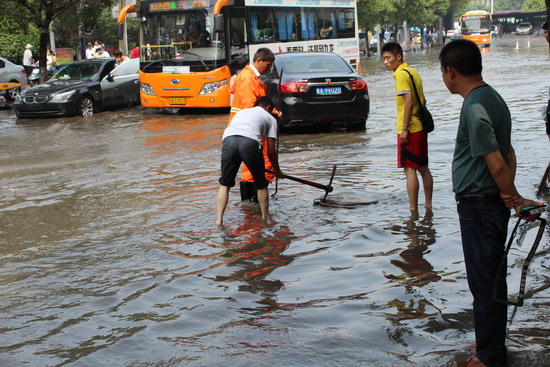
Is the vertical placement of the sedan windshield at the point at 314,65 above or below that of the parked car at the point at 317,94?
above

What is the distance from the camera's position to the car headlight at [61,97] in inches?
821

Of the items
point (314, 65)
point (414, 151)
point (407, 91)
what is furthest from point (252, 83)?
point (314, 65)

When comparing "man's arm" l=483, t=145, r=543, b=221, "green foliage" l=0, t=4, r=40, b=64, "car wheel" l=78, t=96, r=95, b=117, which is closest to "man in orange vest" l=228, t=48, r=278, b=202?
"man's arm" l=483, t=145, r=543, b=221

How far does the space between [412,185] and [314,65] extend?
7869 mm

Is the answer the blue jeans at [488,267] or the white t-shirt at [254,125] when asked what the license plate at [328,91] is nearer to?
the white t-shirt at [254,125]

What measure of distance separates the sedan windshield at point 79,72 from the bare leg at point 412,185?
15.4m

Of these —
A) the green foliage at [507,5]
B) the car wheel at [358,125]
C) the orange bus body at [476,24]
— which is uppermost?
the green foliage at [507,5]

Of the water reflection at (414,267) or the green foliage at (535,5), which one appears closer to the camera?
the water reflection at (414,267)

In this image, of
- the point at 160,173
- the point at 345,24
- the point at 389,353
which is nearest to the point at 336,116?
the point at 160,173

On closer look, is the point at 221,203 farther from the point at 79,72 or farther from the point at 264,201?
the point at 79,72

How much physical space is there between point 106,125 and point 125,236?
11602 mm

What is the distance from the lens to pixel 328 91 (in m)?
15.2

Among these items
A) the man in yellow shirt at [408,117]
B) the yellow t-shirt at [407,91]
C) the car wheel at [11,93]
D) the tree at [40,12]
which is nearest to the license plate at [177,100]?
the tree at [40,12]

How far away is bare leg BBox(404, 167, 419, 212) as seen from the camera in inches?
324
